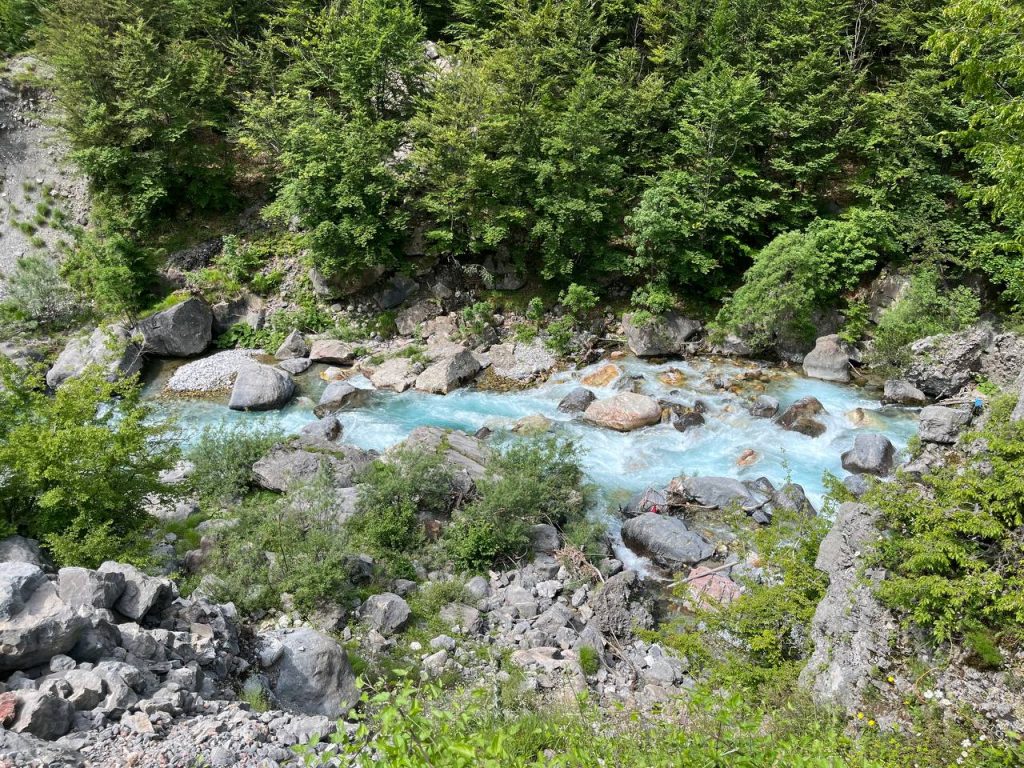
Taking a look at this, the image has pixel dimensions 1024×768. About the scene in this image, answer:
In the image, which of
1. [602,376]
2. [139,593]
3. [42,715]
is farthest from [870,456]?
[42,715]

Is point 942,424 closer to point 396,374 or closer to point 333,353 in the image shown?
point 396,374

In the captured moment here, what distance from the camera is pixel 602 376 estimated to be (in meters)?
21.5

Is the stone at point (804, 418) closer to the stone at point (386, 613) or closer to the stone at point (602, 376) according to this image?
the stone at point (602, 376)

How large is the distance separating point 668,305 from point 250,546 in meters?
16.9

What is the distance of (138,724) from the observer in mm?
6301

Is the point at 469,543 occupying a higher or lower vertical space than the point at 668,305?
lower

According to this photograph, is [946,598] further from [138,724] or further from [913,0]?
[913,0]

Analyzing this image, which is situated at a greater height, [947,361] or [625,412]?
[947,361]

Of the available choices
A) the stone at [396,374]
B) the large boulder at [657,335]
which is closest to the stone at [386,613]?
the stone at [396,374]

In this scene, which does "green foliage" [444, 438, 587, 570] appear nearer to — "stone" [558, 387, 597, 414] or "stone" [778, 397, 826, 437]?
"stone" [558, 387, 597, 414]

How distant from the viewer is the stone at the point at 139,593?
8.17 m

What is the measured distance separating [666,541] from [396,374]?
11.8 m

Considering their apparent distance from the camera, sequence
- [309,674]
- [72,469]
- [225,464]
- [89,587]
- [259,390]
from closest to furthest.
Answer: [89,587], [309,674], [72,469], [225,464], [259,390]

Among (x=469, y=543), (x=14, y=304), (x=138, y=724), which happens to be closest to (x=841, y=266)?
(x=469, y=543)
